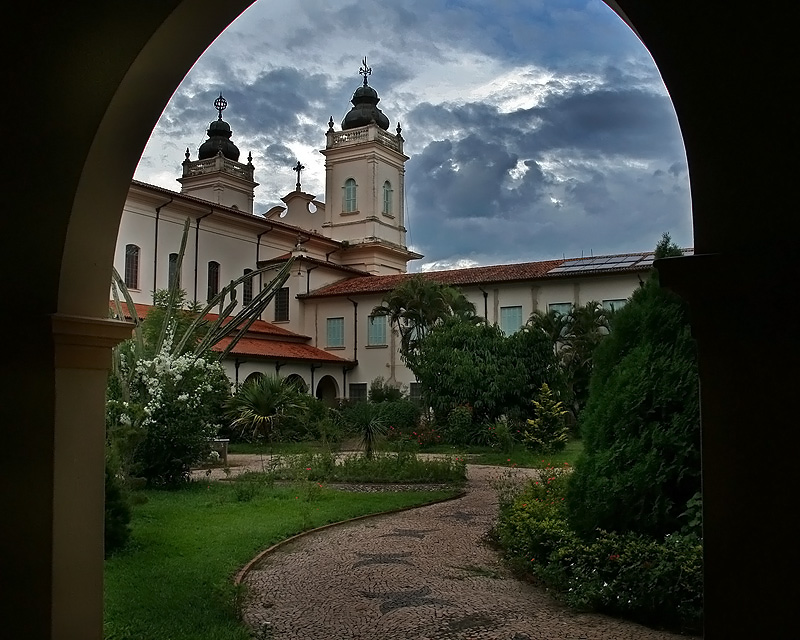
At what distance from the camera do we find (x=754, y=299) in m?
2.88

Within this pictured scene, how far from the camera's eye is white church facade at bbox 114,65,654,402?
33.1 metres

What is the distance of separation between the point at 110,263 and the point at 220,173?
45151 millimetres

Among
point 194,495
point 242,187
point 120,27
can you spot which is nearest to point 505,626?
point 120,27

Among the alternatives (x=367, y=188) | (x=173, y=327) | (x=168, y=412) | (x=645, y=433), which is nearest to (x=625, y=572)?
(x=645, y=433)

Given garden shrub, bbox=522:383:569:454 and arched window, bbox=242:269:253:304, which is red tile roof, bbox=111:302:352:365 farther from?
garden shrub, bbox=522:383:569:454

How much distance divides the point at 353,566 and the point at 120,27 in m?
6.12

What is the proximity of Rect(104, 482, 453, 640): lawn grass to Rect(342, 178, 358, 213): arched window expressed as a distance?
31.4m

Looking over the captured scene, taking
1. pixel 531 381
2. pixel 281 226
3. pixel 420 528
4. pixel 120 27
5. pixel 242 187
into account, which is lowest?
pixel 420 528

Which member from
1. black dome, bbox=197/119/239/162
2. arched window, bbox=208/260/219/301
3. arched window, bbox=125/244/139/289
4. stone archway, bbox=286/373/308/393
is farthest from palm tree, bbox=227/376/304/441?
black dome, bbox=197/119/239/162

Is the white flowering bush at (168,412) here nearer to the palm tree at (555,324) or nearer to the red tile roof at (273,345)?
the red tile roof at (273,345)

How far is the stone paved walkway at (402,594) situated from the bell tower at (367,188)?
34122 millimetres

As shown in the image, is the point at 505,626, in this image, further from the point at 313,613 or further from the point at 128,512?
the point at 128,512

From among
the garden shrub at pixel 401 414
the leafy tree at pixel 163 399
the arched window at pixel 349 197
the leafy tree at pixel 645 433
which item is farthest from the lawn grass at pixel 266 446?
the arched window at pixel 349 197

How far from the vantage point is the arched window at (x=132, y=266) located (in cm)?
3256
